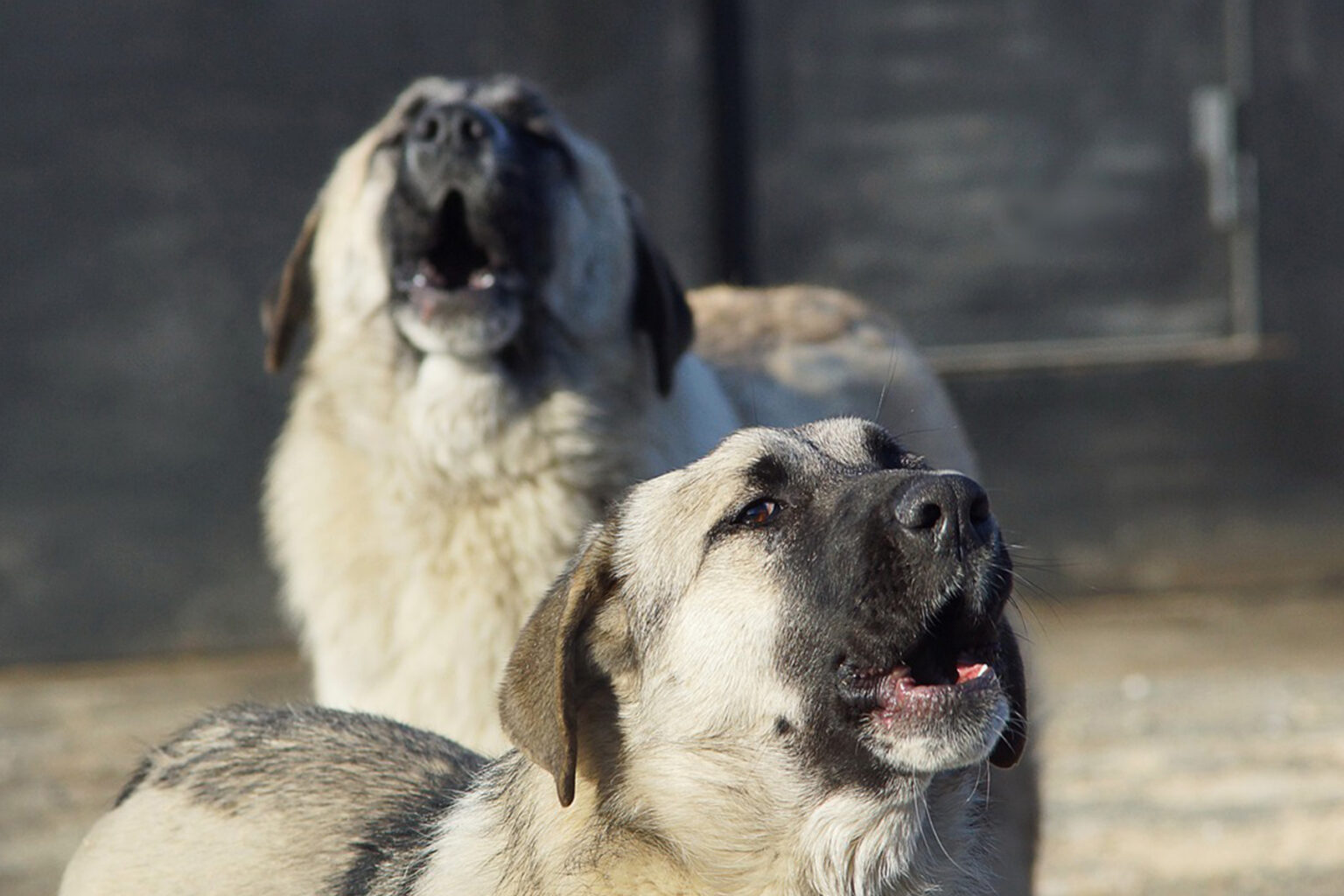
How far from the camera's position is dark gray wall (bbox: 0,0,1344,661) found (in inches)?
357

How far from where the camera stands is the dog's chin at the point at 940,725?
2.80 metres

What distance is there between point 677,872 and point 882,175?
7151mm

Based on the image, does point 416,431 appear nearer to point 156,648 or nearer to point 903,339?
point 903,339

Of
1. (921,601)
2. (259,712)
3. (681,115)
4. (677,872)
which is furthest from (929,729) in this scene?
(681,115)

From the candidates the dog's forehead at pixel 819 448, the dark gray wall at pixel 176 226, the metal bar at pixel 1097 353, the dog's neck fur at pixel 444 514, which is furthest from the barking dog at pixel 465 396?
the metal bar at pixel 1097 353

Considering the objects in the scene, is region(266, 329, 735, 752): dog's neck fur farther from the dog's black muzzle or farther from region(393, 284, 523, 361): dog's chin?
the dog's black muzzle

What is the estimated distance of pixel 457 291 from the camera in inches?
189

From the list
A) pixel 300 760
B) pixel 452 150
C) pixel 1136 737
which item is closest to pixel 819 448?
pixel 300 760

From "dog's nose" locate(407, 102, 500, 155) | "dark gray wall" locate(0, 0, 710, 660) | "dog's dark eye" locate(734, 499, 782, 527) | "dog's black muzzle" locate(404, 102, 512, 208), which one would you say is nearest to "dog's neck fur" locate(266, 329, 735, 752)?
"dog's black muzzle" locate(404, 102, 512, 208)

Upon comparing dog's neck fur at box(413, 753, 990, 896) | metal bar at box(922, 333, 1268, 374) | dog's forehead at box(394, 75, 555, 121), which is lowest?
metal bar at box(922, 333, 1268, 374)

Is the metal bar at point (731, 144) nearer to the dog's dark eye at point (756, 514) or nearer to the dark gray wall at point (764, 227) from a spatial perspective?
the dark gray wall at point (764, 227)

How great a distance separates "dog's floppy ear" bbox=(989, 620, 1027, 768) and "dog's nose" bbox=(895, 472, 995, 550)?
0.32 m

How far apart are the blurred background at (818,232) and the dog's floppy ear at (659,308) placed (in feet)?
13.9

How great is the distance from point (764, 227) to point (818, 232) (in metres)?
0.31
